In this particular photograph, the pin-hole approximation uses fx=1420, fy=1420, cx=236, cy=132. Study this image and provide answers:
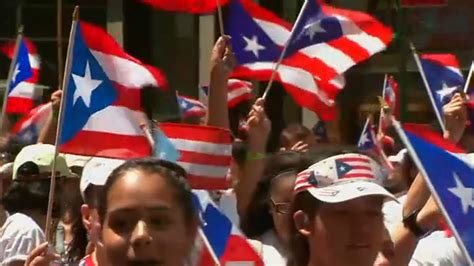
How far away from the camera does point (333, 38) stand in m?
8.00

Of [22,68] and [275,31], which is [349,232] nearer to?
[275,31]

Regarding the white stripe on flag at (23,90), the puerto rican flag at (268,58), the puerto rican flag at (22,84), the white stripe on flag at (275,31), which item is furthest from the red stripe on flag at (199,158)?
the white stripe on flag at (23,90)

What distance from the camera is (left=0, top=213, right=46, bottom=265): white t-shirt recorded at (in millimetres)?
6059

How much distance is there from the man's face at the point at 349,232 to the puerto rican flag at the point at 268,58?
11.8 ft

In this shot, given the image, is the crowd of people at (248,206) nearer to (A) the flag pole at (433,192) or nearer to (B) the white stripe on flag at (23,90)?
(A) the flag pole at (433,192)

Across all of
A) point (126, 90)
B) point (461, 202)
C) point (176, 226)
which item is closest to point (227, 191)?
point (126, 90)

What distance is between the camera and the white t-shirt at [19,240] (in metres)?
6.06

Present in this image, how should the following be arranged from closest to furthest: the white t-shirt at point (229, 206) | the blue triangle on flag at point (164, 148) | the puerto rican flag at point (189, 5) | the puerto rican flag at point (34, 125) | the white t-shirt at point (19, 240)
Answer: the blue triangle on flag at point (164, 148), the white t-shirt at point (229, 206), the white t-shirt at point (19, 240), the puerto rican flag at point (189, 5), the puerto rican flag at point (34, 125)

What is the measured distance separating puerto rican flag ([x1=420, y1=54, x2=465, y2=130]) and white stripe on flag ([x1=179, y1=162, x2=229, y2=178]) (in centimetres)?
164

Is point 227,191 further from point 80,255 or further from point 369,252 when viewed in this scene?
point 369,252

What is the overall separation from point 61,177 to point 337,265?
254 cm

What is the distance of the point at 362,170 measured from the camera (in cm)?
420

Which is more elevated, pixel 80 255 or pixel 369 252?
pixel 369 252

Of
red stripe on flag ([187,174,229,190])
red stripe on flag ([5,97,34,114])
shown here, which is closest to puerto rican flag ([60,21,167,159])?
red stripe on flag ([187,174,229,190])
